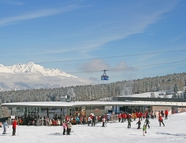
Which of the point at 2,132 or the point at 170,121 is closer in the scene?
the point at 2,132

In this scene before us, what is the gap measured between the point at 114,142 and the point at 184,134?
721cm

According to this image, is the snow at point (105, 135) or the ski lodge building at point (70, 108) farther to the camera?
the ski lodge building at point (70, 108)

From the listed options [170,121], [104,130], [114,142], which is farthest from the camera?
[170,121]

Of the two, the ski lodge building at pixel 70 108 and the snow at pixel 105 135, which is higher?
the ski lodge building at pixel 70 108

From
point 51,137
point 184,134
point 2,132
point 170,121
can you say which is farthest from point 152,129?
point 2,132

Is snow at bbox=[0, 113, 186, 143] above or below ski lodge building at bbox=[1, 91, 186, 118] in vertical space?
below

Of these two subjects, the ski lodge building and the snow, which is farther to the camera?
the ski lodge building

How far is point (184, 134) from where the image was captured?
3089cm

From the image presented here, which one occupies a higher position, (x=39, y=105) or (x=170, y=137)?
(x=39, y=105)

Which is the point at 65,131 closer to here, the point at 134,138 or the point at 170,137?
the point at 134,138

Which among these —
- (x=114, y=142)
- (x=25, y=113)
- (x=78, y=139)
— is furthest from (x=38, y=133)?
(x=25, y=113)

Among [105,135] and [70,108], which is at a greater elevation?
[70,108]

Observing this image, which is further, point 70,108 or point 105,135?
point 70,108

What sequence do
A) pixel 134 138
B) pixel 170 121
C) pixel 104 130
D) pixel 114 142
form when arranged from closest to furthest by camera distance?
pixel 114 142
pixel 134 138
pixel 104 130
pixel 170 121
